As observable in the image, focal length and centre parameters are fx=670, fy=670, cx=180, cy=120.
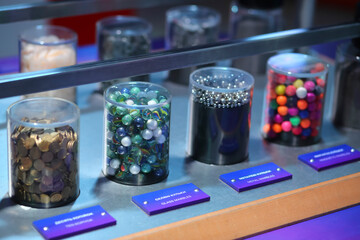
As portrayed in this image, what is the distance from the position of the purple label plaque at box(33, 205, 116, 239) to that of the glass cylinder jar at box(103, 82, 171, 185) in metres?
0.11

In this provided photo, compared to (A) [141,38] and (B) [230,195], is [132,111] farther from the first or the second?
(A) [141,38]

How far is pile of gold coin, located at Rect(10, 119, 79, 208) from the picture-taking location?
1.04m

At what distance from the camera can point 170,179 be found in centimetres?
121

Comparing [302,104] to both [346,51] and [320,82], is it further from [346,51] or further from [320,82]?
[346,51]

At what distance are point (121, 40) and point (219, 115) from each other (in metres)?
0.46

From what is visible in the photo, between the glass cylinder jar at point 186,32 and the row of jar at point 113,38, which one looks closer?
the row of jar at point 113,38

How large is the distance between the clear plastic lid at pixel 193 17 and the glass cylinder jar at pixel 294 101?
375 millimetres

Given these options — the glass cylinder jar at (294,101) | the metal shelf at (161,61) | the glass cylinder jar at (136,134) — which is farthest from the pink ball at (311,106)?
the glass cylinder jar at (136,134)

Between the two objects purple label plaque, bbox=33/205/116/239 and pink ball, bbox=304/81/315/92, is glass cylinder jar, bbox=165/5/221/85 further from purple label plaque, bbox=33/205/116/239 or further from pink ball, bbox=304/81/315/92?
purple label plaque, bbox=33/205/116/239

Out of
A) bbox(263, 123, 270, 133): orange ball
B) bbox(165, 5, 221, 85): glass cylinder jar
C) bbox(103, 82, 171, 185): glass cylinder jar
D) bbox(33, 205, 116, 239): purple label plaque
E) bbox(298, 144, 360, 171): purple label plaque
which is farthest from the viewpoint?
bbox(165, 5, 221, 85): glass cylinder jar

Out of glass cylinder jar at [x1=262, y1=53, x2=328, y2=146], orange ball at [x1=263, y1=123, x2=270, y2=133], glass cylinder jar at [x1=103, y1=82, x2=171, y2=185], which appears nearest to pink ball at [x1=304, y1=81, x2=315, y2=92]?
glass cylinder jar at [x1=262, y1=53, x2=328, y2=146]

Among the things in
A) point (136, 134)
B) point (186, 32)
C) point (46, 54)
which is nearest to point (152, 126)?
point (136, 134)

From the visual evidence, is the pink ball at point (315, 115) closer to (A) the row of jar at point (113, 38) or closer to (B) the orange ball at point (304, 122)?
(B) the orange ball at point (304, 122)

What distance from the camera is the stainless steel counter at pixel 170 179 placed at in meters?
1.06
